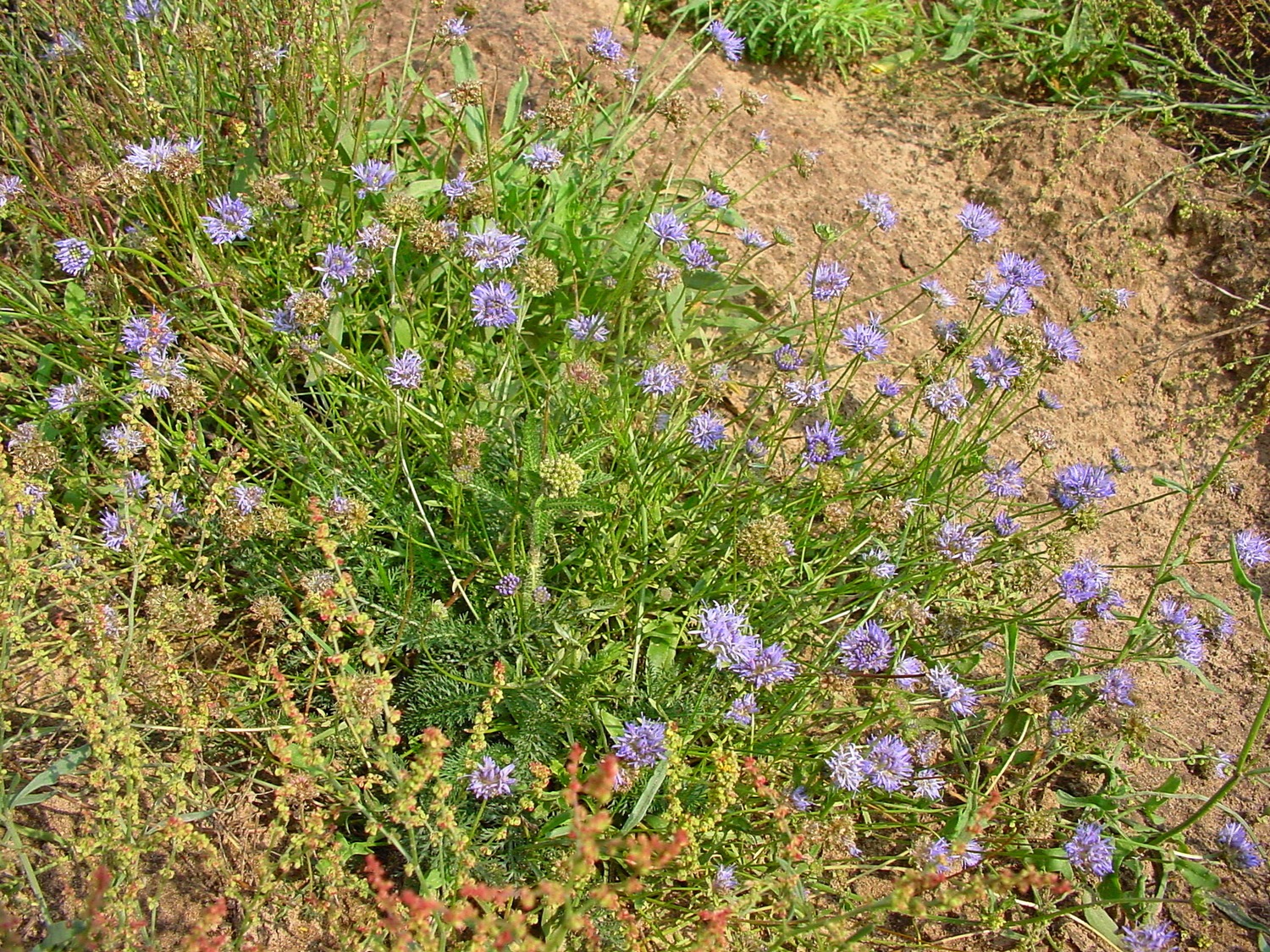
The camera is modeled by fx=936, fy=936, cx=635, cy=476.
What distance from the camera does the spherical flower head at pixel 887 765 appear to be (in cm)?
240

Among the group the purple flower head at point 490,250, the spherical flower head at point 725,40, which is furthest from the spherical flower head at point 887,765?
the spherical flower head at point 725,40

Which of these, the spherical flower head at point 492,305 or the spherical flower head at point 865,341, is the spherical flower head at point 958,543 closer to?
the spherical flower head at point 865,341

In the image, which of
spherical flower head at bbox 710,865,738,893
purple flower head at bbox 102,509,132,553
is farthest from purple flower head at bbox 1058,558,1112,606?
purple flower head at bbox 102,509,132,553

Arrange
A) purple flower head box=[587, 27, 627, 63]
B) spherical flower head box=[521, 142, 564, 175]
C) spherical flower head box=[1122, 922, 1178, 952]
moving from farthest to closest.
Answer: purple flower head box=[587, 27, 627, 63] → spherical flower head box=[521, 142, 564, 175] → spherical flower head box=[1122, 922, 1178, 952]

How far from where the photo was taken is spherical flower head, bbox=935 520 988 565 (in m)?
2.78

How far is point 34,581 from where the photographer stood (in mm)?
2398

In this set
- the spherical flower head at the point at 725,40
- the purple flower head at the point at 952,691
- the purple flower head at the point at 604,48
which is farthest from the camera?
the spherical flower head at the point at 725,40

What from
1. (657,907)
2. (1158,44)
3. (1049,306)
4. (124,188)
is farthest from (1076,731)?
(1158,44)

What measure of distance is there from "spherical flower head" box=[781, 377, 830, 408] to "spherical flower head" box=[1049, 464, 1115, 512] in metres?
0.76

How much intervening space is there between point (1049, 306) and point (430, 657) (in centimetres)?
306

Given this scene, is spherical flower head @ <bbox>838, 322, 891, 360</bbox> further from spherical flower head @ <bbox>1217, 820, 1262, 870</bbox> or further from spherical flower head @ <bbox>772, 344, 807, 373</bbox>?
spherical flower head @ <bbox>1217, 820, 1262, 870</bbox>

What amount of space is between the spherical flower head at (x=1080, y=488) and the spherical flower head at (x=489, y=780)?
178cm

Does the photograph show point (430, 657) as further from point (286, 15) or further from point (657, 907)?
point (286, 15)

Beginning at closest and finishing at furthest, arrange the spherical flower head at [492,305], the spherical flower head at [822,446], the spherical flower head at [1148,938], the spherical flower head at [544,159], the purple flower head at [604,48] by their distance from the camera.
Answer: the spherical flower head at [1148,938]
the spherical flower head at [492,305]
the spherical flower head at [822,446]
the spherical flower head at [544,159]
the purple flower head at [604,48]
